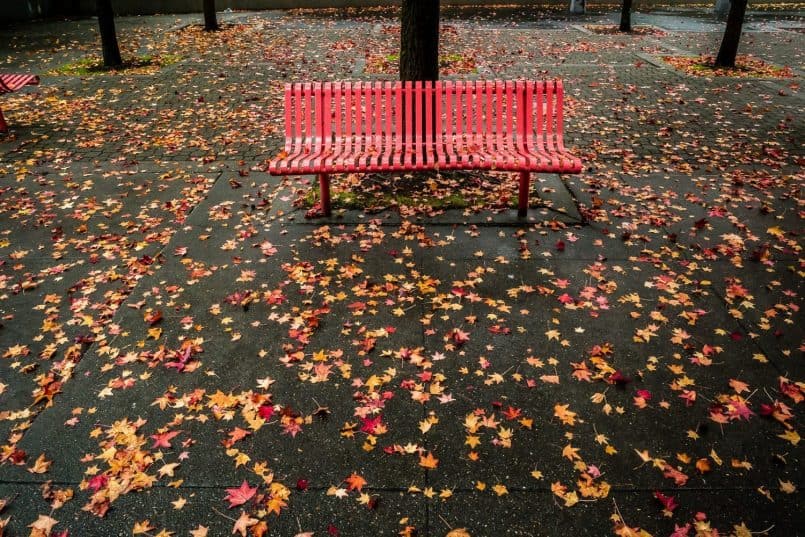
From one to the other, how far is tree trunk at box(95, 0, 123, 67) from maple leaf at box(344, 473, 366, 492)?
37.7 ft

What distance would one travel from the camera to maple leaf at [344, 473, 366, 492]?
2777mm

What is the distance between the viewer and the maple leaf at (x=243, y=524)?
2.58 metres

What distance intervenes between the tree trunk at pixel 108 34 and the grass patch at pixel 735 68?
11.4 m

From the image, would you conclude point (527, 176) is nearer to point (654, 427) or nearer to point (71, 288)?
point (654, 427)

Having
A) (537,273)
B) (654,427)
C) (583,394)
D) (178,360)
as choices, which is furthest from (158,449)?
(537,273)

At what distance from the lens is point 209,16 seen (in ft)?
53.8

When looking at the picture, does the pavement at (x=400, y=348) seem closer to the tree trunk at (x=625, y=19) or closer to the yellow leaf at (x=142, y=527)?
the yellow leaf at (x=142, y=527)

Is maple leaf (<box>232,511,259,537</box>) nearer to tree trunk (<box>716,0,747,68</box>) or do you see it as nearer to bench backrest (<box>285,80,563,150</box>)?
bench backrest (<box>285,80,563,150</box>)

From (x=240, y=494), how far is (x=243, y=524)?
0.57 feet

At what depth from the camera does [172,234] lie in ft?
17.0

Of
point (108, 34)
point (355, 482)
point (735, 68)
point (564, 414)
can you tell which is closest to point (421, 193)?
point (564, 414)

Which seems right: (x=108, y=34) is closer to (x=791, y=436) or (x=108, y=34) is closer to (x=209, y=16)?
(x=209, y=16)

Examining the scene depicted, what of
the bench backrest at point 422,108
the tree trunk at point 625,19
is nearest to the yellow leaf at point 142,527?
the bench backrest at point 422,108

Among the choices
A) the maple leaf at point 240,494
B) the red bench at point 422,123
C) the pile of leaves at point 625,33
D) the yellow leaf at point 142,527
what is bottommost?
the yellow leaf at point 142,527
